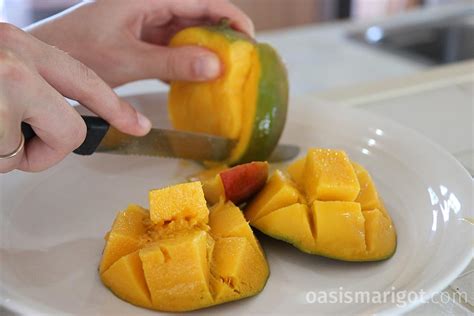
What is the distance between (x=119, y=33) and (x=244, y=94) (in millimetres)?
257

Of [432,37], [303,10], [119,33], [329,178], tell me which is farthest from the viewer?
[303,10]

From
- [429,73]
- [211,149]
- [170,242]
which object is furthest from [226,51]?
[429,73]

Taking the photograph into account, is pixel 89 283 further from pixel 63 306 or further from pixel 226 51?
pixel 226 51

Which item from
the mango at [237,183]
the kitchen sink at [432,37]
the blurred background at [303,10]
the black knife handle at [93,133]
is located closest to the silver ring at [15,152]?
the black knife handle at [93,133]

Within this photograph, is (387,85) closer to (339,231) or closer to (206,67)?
(206,67)

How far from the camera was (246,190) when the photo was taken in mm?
812

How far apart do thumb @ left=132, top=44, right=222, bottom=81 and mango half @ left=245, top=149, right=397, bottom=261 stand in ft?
0.85

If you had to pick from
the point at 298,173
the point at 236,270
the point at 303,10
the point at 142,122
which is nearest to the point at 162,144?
A: the point at 142,122

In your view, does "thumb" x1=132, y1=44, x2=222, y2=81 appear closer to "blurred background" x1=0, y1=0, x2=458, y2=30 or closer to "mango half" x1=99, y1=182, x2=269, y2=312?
"mango half" x1=99, y1=182, x2=269, y2=312

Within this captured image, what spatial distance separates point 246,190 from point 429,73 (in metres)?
0.78

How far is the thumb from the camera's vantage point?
98cm

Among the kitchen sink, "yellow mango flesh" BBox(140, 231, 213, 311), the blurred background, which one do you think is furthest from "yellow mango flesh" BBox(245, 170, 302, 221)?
the blurred background

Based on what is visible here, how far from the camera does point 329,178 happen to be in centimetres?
76

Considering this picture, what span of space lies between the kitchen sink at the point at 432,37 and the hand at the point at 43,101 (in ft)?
4.60
